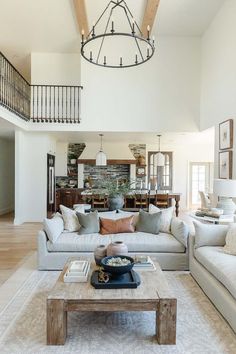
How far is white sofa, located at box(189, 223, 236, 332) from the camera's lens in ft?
8.55

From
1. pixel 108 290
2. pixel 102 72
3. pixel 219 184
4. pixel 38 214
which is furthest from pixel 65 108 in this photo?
pixel 108 290

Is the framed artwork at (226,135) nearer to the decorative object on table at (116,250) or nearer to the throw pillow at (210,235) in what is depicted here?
the throw pillow at (210,235)

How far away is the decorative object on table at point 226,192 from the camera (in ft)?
14.1

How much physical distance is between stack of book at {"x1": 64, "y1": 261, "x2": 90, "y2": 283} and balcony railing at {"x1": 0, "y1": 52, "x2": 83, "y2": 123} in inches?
209

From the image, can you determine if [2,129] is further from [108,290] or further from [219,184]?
[108,290]

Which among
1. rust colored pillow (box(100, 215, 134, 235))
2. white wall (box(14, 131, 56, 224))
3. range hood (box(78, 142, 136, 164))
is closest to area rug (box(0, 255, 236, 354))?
rust colored pillow (box(100, 215, 134, 235))

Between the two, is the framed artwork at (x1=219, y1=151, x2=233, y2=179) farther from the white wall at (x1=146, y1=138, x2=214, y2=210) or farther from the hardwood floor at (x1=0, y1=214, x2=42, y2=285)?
the white wall at (x1=146, y1=138, x2=214, y2=210)

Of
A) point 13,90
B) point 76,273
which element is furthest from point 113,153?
point 76,273

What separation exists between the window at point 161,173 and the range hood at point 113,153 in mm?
812

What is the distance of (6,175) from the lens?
10.1 m

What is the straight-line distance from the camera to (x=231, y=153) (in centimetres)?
544

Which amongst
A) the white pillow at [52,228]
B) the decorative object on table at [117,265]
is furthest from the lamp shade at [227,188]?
the white pillow at [52,228]

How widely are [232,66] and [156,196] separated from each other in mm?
3631

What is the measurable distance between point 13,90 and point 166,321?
6753 mm
